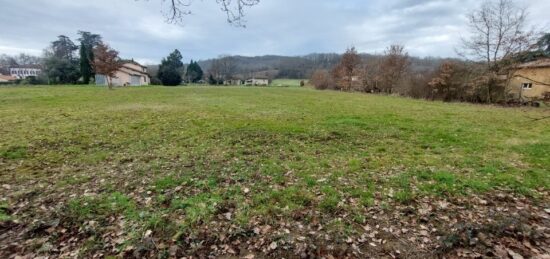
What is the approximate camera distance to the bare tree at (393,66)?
34.2 metres

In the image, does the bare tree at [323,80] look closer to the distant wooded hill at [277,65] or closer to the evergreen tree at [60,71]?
the distant wooded hill at [277,65]

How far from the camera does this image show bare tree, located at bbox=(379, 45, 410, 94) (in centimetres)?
3420

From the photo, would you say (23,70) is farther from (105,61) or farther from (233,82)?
(105,61)

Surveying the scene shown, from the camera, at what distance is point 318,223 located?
11.7ft

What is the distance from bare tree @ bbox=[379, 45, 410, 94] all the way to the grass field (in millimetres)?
28108

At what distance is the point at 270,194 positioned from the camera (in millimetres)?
4340

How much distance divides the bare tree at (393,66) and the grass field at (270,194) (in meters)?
28.1

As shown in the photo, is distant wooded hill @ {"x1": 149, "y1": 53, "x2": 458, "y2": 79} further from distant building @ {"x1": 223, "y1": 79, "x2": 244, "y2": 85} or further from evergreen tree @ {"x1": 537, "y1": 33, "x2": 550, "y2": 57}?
evergreen tree @ {"x1": 537, "y1": 33, "x2": 550, "y2": 57}

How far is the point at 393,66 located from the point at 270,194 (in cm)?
3526

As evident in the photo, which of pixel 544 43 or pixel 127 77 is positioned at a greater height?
pixel 544 43

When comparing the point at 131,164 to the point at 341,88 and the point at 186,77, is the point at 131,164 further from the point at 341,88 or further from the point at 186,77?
the point at 186,77

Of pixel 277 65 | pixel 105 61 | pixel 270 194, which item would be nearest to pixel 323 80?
pixel 105 61

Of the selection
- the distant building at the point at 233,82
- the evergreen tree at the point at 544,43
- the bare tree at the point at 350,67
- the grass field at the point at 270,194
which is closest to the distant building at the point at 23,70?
the distant building at the point at 233,82

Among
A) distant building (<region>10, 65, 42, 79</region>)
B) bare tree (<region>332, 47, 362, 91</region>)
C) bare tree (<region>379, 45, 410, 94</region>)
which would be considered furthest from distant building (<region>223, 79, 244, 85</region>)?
distant building (<region>10, 65, 42, 79</region>)
